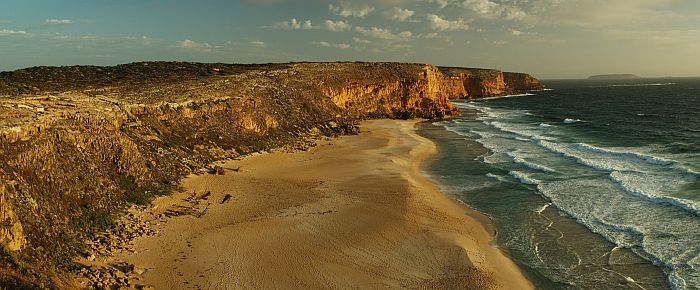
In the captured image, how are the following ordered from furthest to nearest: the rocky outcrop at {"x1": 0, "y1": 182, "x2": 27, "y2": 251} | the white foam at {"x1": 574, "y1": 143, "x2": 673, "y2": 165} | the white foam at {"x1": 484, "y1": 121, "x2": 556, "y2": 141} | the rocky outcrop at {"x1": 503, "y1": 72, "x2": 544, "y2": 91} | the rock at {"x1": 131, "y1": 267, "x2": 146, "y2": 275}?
the rocky outcrop at {"x1": 503, "y1": 72, "x2": 544, "y2": 91}, the white foam at {"x1": 484, "y1": 121, "x2": 556, "y2": 141}, the white foam at {"x1": 574, "y1": 143, "x2": 673, "y2": 165}, the rock at {"x1": 131, "y1": 267, "x2": 146, "y2": 275}, the rocky outcrop at {"x1": 0, "y1": 182, "x2": 27, "y2": 251}

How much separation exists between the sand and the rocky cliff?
7.62ft

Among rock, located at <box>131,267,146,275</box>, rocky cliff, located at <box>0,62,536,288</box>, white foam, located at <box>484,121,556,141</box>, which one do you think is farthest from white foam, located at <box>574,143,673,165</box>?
rock, located at <box>131,267,146,275</box>

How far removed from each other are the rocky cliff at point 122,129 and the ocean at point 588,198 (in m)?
15.4

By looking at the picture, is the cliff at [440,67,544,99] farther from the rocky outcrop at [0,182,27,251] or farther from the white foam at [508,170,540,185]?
the rocky outcrop at [0,182,27,251]

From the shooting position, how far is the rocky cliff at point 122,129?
16.0 m

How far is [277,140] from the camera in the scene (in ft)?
134

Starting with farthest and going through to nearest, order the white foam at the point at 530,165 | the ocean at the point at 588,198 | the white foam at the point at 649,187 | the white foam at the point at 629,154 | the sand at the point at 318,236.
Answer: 1. the white foam at the point at 629,154
2. the white foam at the point at 530,165
3. the white foam at the point at 649,187
4. the ocean at the point at 588,198
5. the sand at the point at 318,236

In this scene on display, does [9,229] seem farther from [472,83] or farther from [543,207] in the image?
[472,83]

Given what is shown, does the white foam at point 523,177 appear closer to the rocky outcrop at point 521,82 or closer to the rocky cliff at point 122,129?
the rocky cliff at point 122,129

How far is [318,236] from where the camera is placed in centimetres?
2041

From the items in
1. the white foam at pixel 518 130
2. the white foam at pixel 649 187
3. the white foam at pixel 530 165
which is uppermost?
the white foam at pixel 518 130

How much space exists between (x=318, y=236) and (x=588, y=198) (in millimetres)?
15794

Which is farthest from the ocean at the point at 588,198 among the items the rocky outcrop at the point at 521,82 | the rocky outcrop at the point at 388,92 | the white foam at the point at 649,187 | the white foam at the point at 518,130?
the rocky outcrop at the point at 521,82

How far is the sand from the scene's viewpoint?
1659 centimetres
